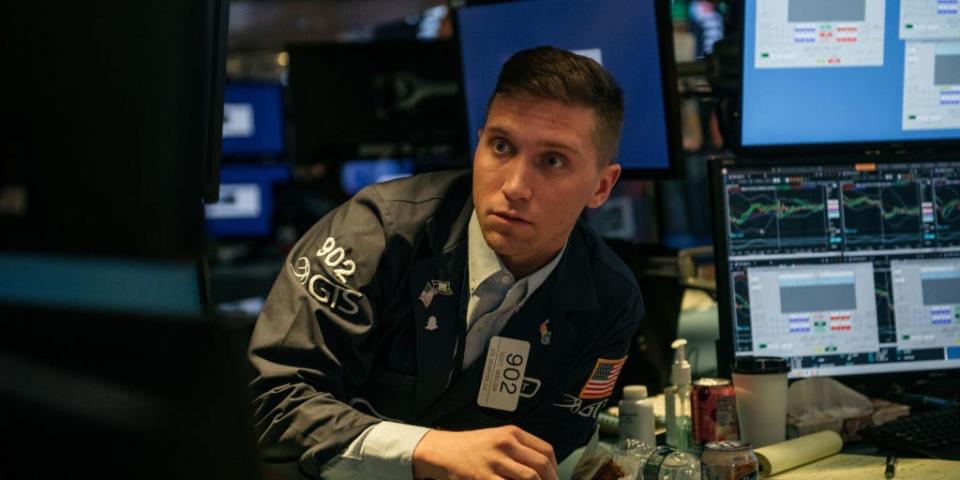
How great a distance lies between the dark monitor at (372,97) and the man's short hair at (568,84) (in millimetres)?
1628

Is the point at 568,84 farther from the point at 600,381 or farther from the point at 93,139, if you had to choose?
the point at 93,139

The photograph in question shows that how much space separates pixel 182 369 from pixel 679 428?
1.56 metres

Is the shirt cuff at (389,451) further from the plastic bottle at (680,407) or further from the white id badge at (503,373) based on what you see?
the plastic bottle at (680,407)

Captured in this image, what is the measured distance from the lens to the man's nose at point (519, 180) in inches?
62.9

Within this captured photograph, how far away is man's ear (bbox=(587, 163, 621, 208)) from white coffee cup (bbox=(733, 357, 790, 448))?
1.20ft

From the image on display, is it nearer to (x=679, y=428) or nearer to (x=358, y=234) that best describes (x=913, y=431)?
(x=679, y=428)

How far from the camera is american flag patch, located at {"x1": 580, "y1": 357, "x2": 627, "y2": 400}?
1736 millimetres

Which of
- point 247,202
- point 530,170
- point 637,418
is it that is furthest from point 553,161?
point 247,202

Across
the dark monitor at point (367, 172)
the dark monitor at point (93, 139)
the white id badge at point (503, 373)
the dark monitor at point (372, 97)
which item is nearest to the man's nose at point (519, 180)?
the white id badge at point (503, 373)

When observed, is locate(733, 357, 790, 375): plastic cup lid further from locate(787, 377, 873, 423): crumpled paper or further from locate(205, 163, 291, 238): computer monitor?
locate(205, 163, 291, 238): computer monitor

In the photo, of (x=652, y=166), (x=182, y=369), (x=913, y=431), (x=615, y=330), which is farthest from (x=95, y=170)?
(x=652, y=166)

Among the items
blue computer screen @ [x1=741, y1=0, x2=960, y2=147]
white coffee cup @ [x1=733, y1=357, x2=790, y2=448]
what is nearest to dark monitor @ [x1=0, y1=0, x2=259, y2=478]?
white coffee cup @ [x1=733, y1=357, x2=790, y2=448]

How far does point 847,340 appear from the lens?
6.30 ft

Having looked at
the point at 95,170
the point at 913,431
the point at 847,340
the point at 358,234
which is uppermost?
the point at 95,170
